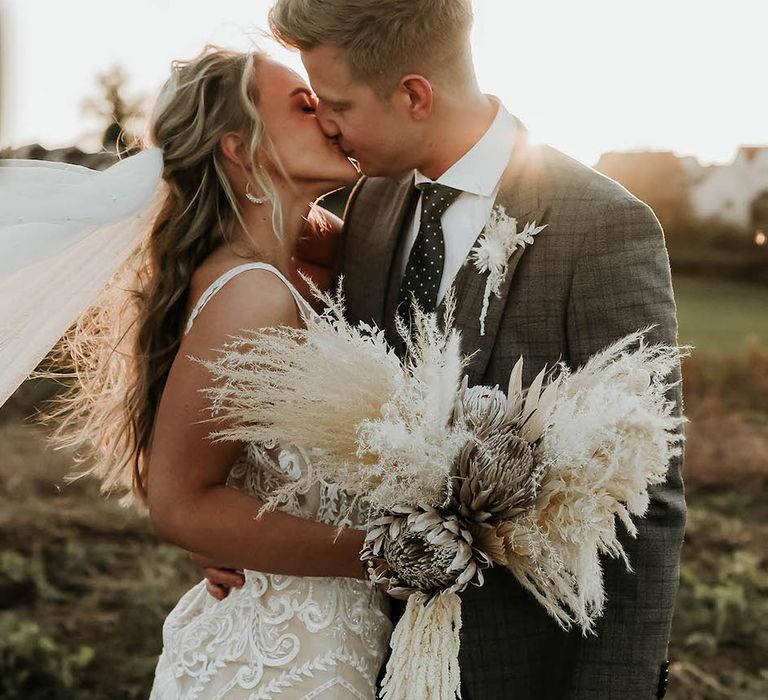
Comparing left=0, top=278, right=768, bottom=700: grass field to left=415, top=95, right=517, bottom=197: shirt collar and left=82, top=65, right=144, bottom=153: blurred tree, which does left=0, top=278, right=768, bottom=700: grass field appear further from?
left=415, top=95, right=517, bottom=197: shirt collar

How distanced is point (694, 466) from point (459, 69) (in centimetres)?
362

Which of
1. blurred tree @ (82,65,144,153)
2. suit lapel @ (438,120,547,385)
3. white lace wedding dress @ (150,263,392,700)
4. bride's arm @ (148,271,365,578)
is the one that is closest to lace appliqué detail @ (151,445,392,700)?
white lace wedding dress @ (150,263,392,700)

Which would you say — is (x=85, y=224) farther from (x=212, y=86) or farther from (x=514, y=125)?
(x=514, y=125)

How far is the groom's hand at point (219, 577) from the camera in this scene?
2.13 metres

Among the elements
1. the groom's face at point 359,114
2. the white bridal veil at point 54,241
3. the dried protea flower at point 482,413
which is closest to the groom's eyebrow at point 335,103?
the groom's face at point 359,114

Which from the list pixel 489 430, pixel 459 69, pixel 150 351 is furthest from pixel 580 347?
pixel 150 351

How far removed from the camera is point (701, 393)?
536 centimetres

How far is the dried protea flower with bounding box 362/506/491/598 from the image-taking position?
1.43 m

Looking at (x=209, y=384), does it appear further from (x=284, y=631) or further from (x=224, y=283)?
(x=284, y=631)

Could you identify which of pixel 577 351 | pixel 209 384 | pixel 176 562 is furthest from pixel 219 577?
pixel 176 562

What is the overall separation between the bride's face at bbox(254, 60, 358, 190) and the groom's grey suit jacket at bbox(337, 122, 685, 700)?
0.42 metres

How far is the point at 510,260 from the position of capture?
6.66 feet

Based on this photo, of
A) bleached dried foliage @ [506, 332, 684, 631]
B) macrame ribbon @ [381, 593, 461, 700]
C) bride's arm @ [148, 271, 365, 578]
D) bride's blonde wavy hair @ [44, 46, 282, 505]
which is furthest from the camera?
bride's blonde wavy hair @ [44, 46, 282, 505]

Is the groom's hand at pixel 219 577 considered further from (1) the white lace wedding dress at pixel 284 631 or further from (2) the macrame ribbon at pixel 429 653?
(2) the macrame ribbon at pixel 429 653
